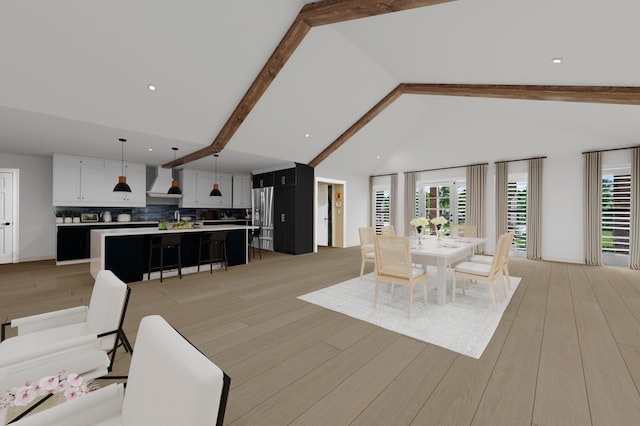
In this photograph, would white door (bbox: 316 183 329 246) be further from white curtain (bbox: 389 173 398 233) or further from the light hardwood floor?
the light hardwood floor

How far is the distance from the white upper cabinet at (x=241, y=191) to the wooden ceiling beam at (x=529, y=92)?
5.26 metres

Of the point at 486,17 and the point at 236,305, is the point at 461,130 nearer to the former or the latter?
the point at 486,17

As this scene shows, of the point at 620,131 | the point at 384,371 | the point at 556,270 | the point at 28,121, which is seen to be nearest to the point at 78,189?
the point at 28,121

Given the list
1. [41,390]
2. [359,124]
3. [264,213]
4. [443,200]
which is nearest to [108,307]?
[41,390]

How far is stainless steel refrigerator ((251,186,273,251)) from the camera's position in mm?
8141

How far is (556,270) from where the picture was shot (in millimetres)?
5477

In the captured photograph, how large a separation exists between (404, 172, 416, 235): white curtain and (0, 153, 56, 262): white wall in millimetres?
9756

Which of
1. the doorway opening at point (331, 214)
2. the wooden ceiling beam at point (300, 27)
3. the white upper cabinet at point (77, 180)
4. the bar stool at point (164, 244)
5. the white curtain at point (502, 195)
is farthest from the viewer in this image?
the doorway opening at point (331, 214)

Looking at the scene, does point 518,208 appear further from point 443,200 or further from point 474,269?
point 474,269

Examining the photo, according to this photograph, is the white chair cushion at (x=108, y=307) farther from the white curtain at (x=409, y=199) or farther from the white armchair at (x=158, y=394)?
the white curtain at (x=409, y=199)

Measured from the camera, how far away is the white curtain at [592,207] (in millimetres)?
5922

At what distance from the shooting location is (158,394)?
92 cm

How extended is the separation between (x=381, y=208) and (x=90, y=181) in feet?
28.2

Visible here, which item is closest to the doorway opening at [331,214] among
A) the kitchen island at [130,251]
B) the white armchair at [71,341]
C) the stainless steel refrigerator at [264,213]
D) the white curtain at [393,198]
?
the stainless steel refrigerator at [264,213]
